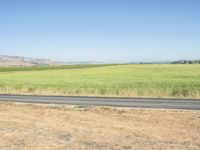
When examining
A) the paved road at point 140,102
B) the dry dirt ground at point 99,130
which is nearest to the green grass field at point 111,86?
the paved road at point 140,102

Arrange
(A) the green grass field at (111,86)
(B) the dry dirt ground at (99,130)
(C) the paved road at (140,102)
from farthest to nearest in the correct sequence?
(A) the green grass field at (111,86) < (C) the paved road at (140,102) < (B) the dry dirt ground at (99,130)

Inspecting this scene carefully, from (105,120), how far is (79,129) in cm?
208

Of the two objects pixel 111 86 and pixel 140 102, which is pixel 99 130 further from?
pixel 111 86

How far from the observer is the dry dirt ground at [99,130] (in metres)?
9.90

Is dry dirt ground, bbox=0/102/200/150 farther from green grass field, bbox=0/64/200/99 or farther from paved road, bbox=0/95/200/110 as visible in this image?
green grass field, bbox=0/64/200/99

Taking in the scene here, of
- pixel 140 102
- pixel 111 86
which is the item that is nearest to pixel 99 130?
pixel 140 102

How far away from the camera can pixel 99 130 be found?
39.0 feet

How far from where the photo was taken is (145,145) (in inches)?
385

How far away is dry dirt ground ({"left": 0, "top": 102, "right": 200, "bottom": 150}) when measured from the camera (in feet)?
32.5

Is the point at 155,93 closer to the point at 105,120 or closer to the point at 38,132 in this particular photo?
the point at 105,120

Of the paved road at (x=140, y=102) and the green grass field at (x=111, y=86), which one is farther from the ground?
the paved road at (x=140, y=102)

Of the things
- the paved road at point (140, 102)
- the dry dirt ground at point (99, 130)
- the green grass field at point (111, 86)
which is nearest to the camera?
the dry dirt ground at point (99, 130)

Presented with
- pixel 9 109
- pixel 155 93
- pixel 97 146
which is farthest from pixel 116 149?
pixel 155 93

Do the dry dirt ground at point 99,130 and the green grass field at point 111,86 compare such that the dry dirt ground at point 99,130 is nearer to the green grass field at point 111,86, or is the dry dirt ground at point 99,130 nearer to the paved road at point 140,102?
the paved road at point 140,102
